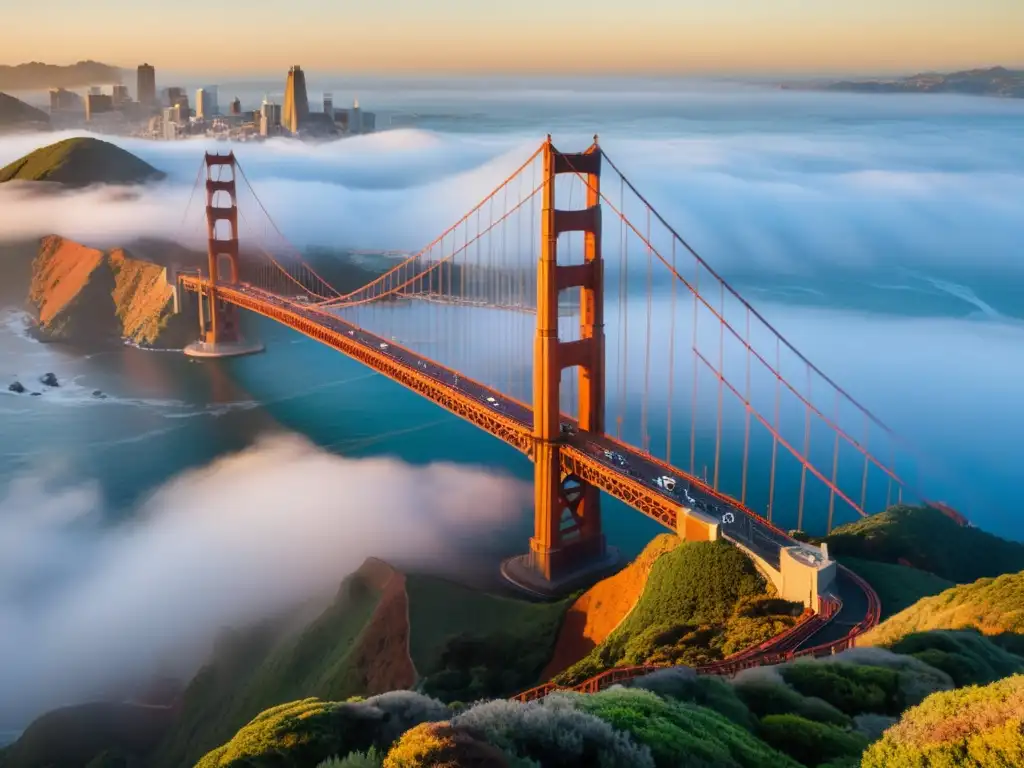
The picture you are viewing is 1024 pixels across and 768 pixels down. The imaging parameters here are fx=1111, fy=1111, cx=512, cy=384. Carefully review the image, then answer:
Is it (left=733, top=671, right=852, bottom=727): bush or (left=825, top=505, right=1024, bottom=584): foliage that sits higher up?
(left=733, top=671, right=852, bottom=727): bush

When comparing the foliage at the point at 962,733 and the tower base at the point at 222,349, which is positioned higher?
the foliage at the point at 962,733

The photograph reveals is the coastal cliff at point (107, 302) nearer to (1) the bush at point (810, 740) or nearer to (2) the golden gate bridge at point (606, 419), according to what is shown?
(2) the golden gate bridge at point (606, 419)

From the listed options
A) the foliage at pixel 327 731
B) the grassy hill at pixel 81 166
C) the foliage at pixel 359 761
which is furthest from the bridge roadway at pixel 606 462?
A: the grassy hill at pixel 81 166

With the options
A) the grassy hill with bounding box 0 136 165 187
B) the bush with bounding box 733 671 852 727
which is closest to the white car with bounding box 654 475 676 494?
the bush with bounding box 733 671 852 727

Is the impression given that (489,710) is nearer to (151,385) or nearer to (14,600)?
(14,600)

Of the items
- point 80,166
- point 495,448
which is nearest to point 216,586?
point 495,448

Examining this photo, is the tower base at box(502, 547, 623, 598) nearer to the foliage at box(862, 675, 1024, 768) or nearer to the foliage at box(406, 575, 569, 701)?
the foliage at box(406, 575, 569, 701)
